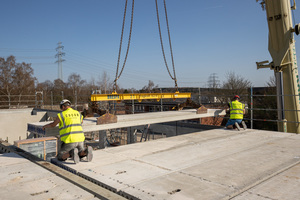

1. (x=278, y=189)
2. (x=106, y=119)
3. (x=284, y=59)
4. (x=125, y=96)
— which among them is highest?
(x=284, y=59)

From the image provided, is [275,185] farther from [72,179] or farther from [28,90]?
[28,90]

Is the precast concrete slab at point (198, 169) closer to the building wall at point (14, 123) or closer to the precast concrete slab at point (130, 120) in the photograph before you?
the precast concrete slab at point (130, 120)

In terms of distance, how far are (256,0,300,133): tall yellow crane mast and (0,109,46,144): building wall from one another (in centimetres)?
1611

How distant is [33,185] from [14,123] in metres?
16.6

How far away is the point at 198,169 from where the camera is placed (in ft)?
14.8

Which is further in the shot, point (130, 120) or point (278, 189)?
point (130, 120)

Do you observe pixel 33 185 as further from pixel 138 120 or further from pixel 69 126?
pixel 138 120

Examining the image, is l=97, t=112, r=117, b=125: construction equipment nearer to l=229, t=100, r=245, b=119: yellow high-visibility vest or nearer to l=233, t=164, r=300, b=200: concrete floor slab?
l=233, t=164, r=300, b=200: concrete floor slab

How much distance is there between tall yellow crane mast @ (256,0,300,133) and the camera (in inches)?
372

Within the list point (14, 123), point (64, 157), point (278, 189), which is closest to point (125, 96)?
point (64, 157)

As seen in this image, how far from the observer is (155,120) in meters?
8.48

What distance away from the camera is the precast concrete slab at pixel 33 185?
3379 mm

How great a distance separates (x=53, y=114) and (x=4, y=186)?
43.8 ft

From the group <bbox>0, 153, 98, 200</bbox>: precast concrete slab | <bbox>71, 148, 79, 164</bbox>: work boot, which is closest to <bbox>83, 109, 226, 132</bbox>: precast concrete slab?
<bbox>71, 148, 79, 164</bbox>: work boot
